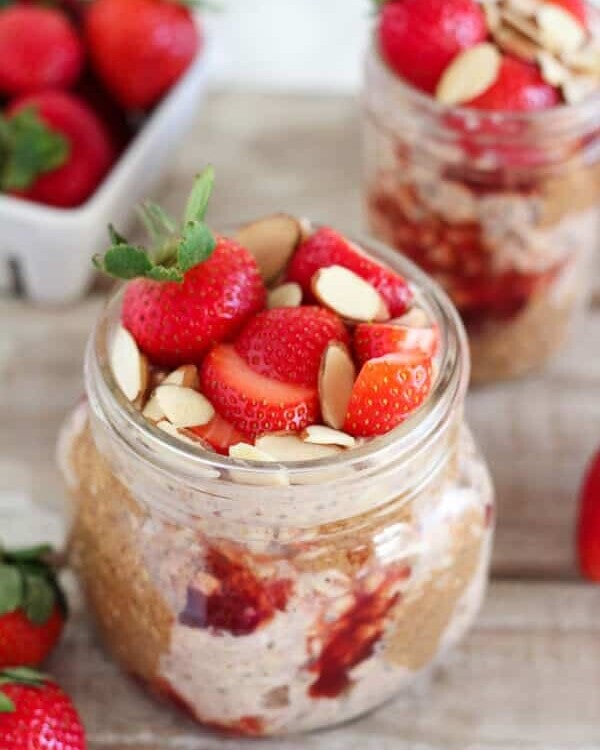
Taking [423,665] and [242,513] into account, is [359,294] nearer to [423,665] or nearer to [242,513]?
[242,513]

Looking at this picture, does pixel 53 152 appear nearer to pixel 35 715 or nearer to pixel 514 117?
pixel 514 117

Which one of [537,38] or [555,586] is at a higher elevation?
[537,38]

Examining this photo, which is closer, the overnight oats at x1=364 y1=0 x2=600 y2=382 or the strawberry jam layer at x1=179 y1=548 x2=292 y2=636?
the strawberry jam layer at x1=179 y1=548 x2=292 y2=636

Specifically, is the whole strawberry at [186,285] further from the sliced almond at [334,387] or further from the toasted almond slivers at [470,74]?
the toasted almond slivers at [470,74]

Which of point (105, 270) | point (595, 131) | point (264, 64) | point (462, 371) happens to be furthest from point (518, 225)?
point (264, 64)

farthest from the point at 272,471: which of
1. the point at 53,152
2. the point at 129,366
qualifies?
the point at 53,152

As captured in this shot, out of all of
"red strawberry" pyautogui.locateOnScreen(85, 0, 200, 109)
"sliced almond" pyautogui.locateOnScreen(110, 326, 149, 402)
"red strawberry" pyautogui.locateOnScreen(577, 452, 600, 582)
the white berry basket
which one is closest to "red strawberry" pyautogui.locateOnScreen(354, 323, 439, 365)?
"sliced almond" pyautogui.locateOnScreen(110, 326, 149, 402)

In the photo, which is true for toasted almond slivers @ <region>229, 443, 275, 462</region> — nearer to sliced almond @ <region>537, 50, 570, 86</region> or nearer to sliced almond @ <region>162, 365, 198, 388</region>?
sliced almond @ <region>162, 365, 198, 388</region>

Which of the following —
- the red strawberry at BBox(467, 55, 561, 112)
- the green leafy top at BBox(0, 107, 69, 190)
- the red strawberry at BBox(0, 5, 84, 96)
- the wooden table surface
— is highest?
the red strawberry at BBox(467, 55, 561, 112)
